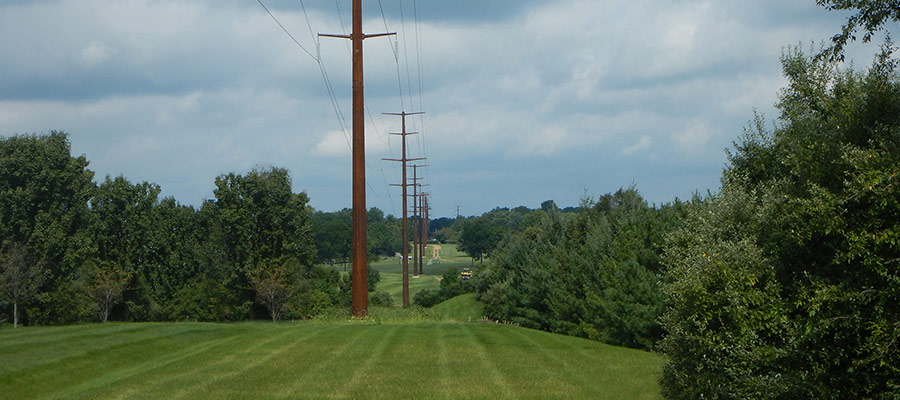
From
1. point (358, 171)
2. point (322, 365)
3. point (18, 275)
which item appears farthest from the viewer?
point (18, 275)

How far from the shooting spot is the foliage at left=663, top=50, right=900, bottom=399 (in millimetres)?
9008

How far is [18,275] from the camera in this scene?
49531mm

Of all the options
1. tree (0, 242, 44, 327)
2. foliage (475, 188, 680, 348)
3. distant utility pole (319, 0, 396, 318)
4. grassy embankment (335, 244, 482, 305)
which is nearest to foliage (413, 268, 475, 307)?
grassy embankment (335, 244, 482, 305)

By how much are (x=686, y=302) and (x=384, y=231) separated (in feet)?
552

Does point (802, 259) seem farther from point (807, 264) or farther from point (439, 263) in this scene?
point (439, 263)

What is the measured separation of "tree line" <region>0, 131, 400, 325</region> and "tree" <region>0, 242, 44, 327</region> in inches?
8.9

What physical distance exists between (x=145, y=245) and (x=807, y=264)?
64306 mm

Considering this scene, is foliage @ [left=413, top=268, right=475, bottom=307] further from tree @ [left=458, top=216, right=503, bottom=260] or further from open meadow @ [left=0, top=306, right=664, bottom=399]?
open meadow @ [left=0, top=306, right=664, bottom=399]

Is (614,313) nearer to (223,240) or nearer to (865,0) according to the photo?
(865,0)

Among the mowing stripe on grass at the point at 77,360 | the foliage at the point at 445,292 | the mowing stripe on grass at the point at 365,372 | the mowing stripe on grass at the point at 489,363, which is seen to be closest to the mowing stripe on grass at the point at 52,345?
the mowing stripe on grass at the point at 77,360

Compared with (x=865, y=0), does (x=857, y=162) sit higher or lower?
lower

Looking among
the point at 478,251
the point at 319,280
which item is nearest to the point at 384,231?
the point at 478,251

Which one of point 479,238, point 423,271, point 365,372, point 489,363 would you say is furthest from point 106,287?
point 479,238

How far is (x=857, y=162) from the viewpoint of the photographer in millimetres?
9266
